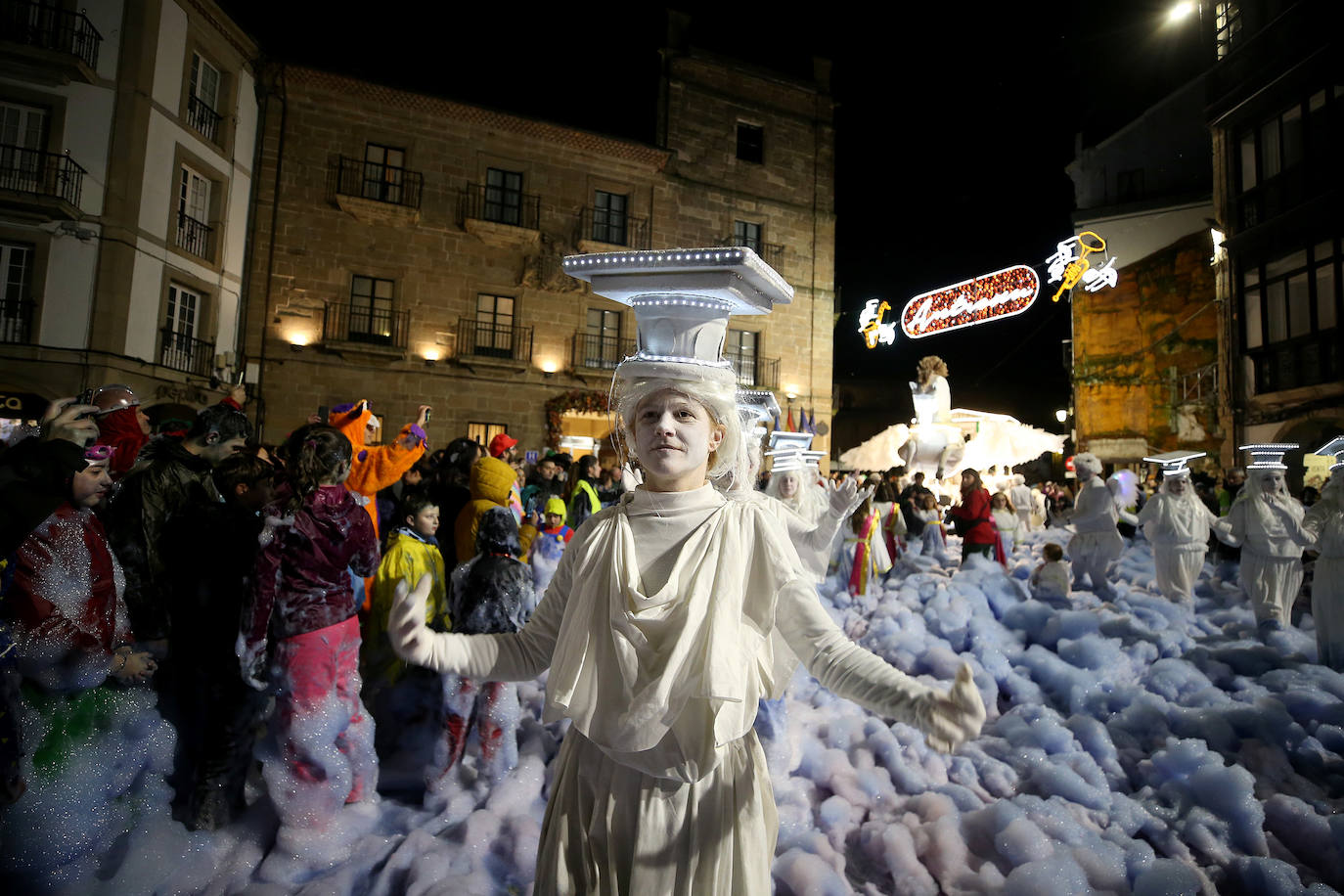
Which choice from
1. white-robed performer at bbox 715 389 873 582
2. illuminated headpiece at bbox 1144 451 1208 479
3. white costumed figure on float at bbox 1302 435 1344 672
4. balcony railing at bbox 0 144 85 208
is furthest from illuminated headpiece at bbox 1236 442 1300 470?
balcony railing at bbox 0 144 85 208

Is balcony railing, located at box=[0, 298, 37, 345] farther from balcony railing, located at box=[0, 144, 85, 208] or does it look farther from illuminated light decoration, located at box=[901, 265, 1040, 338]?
illuminated light decoration, located at box=[901, 265, 1040, 338]

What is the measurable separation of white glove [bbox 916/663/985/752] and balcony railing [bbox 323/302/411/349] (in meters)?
17.6

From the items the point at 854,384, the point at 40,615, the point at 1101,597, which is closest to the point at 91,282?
the point at 40,615

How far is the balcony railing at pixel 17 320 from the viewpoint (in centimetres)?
1195

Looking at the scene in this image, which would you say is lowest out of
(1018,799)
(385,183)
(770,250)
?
(1018,799)

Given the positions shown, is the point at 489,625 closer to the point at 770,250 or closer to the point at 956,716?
the point at 956,716

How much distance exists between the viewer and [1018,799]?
4031 millimetres

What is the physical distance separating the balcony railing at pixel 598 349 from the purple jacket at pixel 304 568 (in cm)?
1541

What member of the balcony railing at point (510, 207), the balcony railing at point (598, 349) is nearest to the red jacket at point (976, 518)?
the balcony railing at point (598, 349)

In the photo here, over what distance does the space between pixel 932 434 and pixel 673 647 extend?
1298 centimetres

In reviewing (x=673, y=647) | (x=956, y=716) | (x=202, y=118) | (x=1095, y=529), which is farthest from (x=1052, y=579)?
(x=202, y=118)

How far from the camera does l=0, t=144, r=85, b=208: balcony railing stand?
11.9 meters

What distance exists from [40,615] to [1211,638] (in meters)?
9.32

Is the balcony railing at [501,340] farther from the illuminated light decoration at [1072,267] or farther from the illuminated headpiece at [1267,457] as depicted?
the illuminated headpiece at [1267,457]
